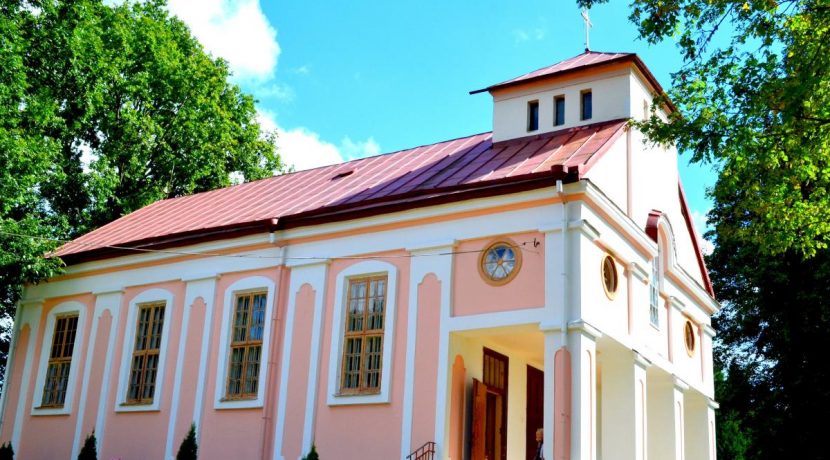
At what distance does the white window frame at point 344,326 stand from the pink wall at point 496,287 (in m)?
1.43

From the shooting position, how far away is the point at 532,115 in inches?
826

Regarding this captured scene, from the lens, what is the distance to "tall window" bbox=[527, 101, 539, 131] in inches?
819

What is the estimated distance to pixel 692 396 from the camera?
21969 millimetres

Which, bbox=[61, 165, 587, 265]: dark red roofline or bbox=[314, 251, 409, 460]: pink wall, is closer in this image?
bbox=[61, 165, 587, 265]: dark red roofline

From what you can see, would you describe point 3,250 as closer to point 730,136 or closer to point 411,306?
point 411,306

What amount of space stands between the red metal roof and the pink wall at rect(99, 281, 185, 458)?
1.67m

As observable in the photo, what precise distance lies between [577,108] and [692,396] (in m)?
7.33

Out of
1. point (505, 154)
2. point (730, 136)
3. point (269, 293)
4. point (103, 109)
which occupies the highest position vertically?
point (103, 109)

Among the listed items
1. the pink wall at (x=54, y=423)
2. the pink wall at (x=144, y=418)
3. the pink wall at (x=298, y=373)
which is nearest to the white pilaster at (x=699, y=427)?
the pink wall at (x=298, y=373)

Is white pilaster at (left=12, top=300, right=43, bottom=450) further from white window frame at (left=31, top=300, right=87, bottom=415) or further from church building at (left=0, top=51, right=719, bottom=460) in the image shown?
white window frame at (left=31, top=300, right=87, bottom=415)

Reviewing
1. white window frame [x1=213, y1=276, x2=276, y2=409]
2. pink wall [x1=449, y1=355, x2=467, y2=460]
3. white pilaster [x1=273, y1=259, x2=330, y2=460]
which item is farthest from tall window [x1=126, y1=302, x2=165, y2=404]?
pink wall [x1=449, y1=355, x2=467, y2=460]

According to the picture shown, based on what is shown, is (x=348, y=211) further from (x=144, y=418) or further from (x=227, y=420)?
(x=144, y=418)

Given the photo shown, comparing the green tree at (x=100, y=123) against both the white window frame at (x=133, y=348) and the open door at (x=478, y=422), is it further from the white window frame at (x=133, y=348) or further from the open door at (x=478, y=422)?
the open door at (x=478, y=422)

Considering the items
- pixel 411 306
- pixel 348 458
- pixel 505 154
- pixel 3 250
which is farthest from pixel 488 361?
pixel 3 250
